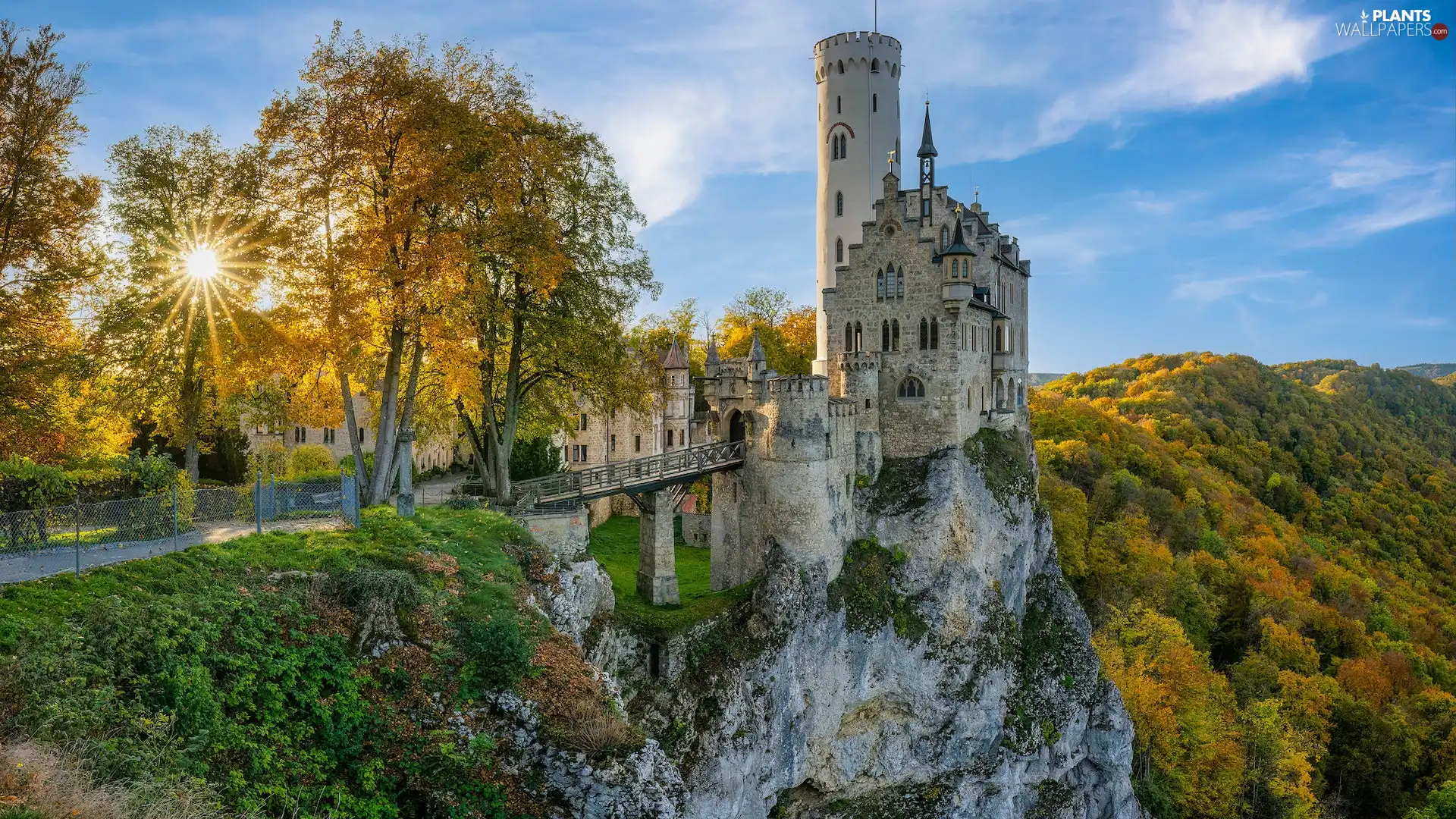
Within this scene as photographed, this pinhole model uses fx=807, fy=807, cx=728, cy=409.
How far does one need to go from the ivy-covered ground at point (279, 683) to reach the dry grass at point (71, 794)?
3 cm

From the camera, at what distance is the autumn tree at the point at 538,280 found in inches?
910

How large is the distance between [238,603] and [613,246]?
17.3 metres

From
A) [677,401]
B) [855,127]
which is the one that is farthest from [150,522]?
[677,401]

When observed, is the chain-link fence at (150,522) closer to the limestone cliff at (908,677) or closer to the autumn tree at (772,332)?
the limestone cliff at (908,677)

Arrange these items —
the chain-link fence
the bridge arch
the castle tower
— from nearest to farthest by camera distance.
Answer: the chain-link fence → the bridge arch → the castle tower

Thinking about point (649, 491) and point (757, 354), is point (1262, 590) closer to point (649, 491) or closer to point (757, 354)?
point (757, 354)

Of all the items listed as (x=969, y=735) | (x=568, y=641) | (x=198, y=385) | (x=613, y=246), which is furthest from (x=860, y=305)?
(x=198, y=385)

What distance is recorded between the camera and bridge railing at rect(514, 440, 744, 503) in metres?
27.1

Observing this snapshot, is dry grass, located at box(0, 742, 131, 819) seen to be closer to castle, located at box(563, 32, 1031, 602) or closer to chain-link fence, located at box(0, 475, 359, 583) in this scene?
chain-link fence, located at box(0, 475, 359, 583)

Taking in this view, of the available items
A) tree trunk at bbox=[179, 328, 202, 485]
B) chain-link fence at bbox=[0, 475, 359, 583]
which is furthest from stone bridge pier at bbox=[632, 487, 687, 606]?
tree trunk at bbox=[179, 328, 202, 485]

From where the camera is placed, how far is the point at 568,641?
1978cm

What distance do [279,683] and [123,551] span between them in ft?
18.8

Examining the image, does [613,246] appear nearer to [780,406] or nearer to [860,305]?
[780,406]

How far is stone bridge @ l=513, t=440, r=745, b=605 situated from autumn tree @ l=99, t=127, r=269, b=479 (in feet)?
34.2
